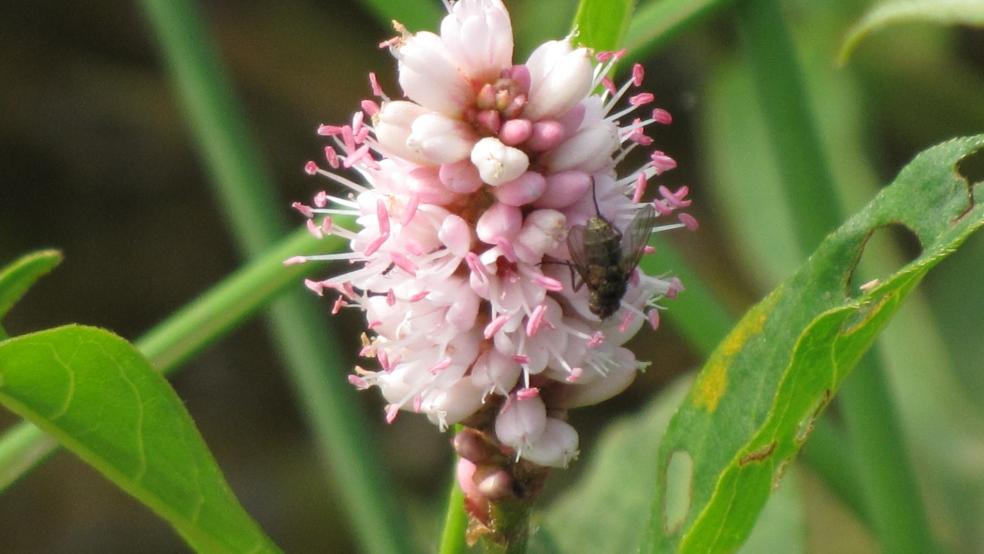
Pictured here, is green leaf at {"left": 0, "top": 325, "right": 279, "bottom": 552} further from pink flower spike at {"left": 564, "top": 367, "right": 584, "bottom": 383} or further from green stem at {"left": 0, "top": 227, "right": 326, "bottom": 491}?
green stem at {"left": 0, "top": 227, "right": 326, "bottom": 491}

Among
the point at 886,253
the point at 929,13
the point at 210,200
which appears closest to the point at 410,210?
the point at 929,13

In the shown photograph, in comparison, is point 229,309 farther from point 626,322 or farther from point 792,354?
point 792,354

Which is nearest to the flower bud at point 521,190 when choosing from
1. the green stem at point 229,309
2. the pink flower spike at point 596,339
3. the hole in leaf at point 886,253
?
the pink flower spike at point 596,339

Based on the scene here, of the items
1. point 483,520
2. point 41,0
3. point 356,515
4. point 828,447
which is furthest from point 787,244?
point 41,0

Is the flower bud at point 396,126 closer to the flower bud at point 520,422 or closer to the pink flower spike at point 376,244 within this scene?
the pink flower spike at point 376,244

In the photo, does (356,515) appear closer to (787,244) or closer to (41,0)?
(787,244)
